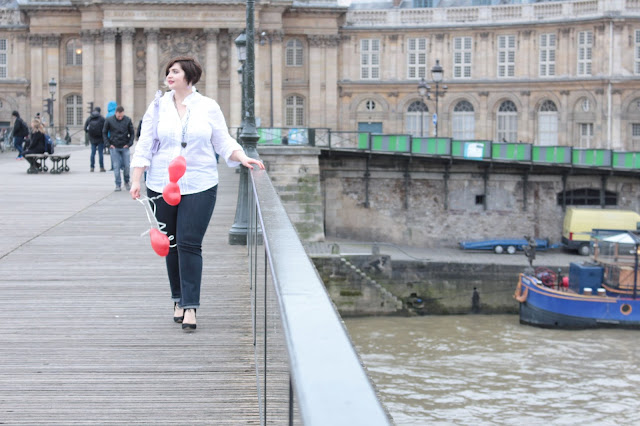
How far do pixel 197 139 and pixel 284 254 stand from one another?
3079 millimetres

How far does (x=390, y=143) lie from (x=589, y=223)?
9.13 meters

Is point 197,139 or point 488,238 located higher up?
point 197,139

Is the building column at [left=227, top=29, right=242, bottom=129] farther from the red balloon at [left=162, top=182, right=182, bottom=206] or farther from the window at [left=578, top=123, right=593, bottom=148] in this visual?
the red balloon at [left=162, top=182, right=182, bottom=206]

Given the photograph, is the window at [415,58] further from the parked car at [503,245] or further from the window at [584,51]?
the parked car at [503,245]

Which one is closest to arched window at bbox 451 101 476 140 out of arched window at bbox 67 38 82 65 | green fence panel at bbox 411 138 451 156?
green fence panel at bbox 411 138 451 156

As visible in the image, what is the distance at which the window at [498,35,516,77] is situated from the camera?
62875 mm

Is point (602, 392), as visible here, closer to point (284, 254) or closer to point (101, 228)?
point (101, 228)

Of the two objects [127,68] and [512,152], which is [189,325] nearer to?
[512,152]

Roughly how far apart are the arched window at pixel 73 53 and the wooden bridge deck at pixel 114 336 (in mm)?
54246

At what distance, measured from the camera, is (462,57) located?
63906 mm

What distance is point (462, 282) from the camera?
41.4 metres

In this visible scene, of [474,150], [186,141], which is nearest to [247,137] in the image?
[186,141]

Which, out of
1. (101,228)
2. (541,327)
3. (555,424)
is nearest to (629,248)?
(541,327)

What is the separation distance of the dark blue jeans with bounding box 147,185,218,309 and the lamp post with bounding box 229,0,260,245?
5.01 m
